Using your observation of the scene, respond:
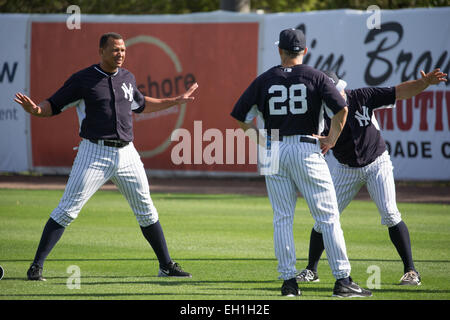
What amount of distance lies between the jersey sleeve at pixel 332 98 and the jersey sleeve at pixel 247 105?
0.59 m

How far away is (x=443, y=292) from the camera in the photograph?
694 cm

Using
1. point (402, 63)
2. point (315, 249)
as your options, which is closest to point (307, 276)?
point (315, 249)

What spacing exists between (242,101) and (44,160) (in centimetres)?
1451

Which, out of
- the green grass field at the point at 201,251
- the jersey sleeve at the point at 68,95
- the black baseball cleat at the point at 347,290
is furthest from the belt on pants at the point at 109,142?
the black baseball cleat at the point at 347,290

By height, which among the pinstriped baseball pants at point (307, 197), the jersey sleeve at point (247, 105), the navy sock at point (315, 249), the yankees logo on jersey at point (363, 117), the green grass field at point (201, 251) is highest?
the jersey sleeve at point (247, 105)

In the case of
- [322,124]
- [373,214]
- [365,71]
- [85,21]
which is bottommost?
[373,214]

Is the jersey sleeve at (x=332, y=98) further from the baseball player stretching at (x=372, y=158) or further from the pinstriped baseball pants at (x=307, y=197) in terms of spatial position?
the baseball player stretching at (x=372, y=158)

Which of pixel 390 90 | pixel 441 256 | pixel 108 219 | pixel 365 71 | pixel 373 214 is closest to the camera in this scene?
pixel 390 90

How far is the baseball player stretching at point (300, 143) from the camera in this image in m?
6.46

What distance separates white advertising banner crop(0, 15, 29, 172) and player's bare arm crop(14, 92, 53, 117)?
42.9 feet

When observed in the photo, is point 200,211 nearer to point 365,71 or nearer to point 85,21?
point 365,71

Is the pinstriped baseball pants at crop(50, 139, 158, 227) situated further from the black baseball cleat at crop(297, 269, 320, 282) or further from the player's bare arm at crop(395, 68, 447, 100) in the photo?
the player's bare arm at crop(395, 68, 447, 100)

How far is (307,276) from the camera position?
758 cm
